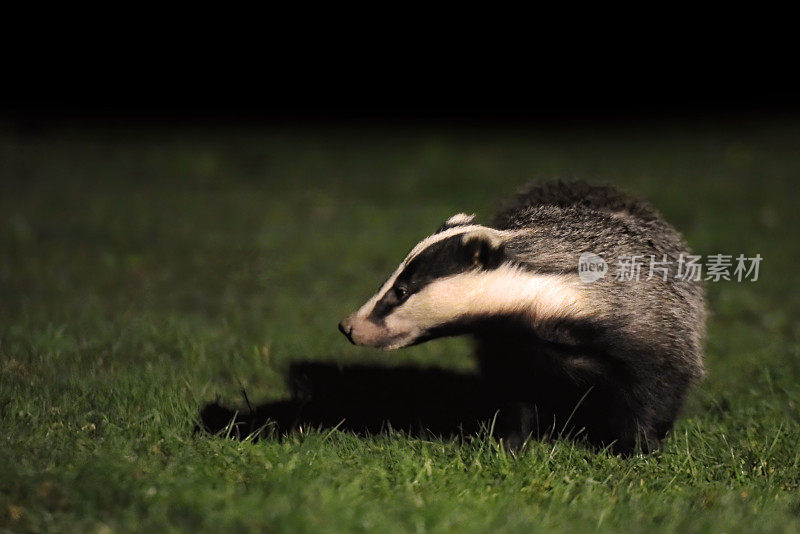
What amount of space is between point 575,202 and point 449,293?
Result: 4.41 ft

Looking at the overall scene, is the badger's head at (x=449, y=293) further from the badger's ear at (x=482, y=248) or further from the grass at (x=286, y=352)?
the grass at (x=286, y=352)

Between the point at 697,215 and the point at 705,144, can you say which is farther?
the point at 705,144

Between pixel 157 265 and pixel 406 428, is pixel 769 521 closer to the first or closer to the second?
pixel 406 428

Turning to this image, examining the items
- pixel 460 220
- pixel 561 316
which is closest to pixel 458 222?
pixel 460 220

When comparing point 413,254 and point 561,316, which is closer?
point 413,254

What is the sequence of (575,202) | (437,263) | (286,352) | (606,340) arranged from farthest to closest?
(286,352) → (575,202) → (606,340) → (437,263)

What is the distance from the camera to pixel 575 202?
495 centimetres

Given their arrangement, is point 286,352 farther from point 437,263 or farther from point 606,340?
point 606,340

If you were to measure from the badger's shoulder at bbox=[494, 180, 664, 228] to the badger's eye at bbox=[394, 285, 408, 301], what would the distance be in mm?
938

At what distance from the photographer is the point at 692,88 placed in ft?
70.5

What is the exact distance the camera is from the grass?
3531 mm

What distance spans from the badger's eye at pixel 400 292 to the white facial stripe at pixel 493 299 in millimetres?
33

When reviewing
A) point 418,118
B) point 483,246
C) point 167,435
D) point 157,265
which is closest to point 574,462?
point 483,246

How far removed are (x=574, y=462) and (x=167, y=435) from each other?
1882mm
